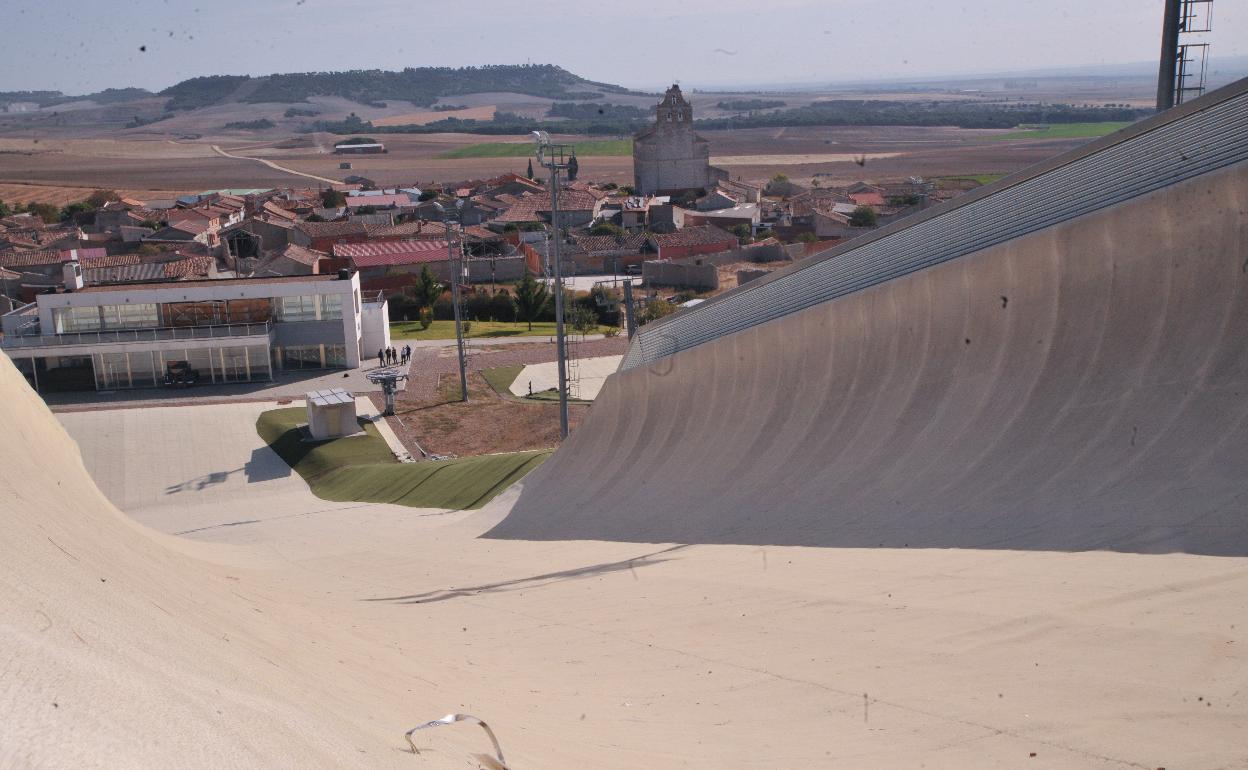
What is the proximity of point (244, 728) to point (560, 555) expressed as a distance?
742cm

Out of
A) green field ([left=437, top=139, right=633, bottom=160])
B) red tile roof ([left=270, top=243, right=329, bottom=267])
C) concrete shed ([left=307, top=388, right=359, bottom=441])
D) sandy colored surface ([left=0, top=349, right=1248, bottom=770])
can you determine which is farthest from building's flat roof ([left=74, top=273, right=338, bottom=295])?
green field ([left=437, top=139, right=633, bottom=160])

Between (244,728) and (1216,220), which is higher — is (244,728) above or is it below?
below

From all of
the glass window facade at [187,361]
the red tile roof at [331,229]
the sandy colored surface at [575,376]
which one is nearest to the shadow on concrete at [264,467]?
the sandy colored surface at [575,376]

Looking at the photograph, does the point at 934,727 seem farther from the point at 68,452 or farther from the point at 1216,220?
the point at 68,452

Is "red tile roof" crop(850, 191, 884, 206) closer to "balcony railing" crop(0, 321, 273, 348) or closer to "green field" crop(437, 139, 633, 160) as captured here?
"balcony railing" crop(0, 321, 273, 348)

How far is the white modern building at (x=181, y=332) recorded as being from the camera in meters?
30.8

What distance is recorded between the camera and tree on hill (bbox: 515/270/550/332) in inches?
1642

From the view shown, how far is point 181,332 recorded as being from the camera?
31.2 metres

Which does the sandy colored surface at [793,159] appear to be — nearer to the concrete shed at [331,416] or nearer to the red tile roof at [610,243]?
the red tile roof at [610,243]

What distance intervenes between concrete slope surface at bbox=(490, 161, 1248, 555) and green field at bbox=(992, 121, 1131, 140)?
100m

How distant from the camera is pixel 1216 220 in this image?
9.30 m

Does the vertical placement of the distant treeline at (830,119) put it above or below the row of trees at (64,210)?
above

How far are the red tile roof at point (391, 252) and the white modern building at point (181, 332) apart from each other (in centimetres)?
1543

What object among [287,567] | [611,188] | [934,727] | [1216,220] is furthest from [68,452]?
[611,188]
